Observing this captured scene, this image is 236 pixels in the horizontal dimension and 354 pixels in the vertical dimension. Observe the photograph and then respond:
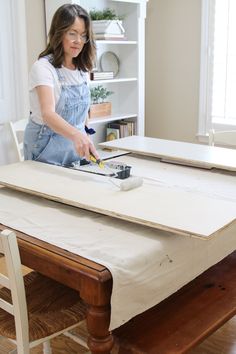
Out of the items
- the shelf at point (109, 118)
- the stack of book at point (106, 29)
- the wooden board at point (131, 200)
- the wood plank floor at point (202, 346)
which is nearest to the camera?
the wooden board at point (131, 200)

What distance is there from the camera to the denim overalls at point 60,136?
2021mm

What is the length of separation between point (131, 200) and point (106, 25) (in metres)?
2.17

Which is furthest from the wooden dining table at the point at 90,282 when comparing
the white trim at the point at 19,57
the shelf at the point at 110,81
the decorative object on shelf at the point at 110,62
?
the decorative object on shelf at the point at 110,62

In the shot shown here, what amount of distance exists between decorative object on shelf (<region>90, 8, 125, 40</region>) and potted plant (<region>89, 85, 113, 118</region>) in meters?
0.41

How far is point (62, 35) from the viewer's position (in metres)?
1.93

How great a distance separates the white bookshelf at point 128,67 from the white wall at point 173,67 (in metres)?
0.31

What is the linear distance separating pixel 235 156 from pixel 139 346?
1.14 m

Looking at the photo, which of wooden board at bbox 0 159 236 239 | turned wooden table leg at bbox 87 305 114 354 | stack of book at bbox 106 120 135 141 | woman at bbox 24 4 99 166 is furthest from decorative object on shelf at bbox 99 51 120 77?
turned wooden table leg at bbox 87 305 114 354

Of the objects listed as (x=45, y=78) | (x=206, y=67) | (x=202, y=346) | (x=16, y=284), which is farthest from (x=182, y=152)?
(x=206, y=67)

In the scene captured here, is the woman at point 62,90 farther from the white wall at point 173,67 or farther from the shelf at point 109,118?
the white wall at point 173,67

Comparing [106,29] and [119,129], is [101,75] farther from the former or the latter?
[119,129]

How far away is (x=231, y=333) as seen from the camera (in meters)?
2.12

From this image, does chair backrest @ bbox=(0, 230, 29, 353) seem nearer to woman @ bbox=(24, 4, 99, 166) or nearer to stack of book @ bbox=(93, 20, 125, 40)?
woman @ bbox=(24, 4, 99, 166)

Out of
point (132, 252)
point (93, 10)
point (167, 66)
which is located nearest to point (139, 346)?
point (132, 252)
